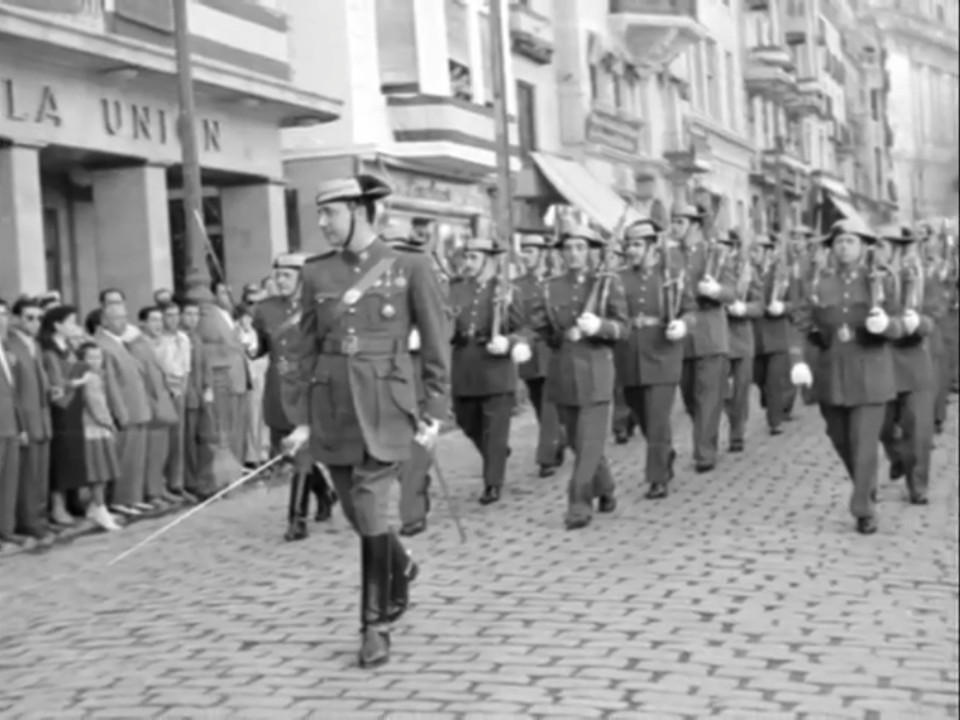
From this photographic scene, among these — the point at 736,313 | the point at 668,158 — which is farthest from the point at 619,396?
the point at 668,158

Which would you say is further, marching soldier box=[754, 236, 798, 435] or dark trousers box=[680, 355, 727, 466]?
marching soldier box=[754, 236, 798, 435]

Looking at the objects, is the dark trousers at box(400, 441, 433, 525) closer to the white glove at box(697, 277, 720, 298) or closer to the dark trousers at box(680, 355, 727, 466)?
the dark trousers at box(680, 355, 727, 466)

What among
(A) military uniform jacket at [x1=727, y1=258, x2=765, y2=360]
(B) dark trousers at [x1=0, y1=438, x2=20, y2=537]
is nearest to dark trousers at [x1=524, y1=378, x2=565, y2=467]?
(A) military uniform jacket at [x1=727, y1=258, x2=765, y2=360]

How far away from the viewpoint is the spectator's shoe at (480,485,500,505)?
39.3 feet

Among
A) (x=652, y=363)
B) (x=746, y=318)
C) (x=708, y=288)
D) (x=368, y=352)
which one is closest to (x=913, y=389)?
(x=652, y=363)

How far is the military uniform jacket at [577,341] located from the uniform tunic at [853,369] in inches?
37.3

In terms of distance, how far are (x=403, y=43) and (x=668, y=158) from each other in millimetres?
2081

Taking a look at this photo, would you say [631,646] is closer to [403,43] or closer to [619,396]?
[403,43]

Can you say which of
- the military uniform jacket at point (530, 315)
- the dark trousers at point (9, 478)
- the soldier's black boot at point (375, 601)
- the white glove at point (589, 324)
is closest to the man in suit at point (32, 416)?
the dark trousers at point (9, 478)

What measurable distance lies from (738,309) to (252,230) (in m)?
4.44

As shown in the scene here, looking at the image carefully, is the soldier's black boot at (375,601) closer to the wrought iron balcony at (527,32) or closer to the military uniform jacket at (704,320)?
the military uniform jacket at (704,320)

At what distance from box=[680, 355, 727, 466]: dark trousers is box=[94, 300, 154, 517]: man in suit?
3.23 m

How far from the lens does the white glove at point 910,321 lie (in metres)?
10.7

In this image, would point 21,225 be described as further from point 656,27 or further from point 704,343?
point 704,343
